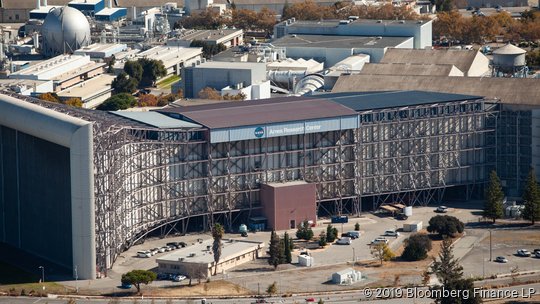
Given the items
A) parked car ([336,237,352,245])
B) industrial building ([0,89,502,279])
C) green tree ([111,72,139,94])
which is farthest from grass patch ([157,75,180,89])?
parked car ([336,237,352,245])

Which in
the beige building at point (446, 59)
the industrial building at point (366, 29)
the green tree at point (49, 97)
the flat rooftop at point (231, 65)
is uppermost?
the industrial building at point (366, 29)

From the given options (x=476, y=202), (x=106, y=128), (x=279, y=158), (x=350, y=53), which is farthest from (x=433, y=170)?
(x=350, y=53)

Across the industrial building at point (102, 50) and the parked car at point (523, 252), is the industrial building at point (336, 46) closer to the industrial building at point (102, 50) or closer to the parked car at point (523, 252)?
the industrial building at point (102, 50)

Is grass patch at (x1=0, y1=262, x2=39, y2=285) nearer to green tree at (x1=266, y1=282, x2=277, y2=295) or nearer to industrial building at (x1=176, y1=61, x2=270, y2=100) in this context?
green tree at (x1=266, y1=282, x2=277, y2=295)

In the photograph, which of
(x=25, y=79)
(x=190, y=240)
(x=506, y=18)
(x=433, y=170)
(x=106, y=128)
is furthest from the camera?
(x=506, y=18)

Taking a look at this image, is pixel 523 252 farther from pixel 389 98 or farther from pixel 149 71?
pixel 149 71

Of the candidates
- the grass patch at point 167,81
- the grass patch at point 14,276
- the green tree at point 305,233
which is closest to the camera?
the grass patch at point 14,276

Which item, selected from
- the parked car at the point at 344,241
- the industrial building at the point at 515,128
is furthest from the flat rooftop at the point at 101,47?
the parked car at the point at 344,241

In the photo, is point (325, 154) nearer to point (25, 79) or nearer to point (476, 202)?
point (476, 202)
